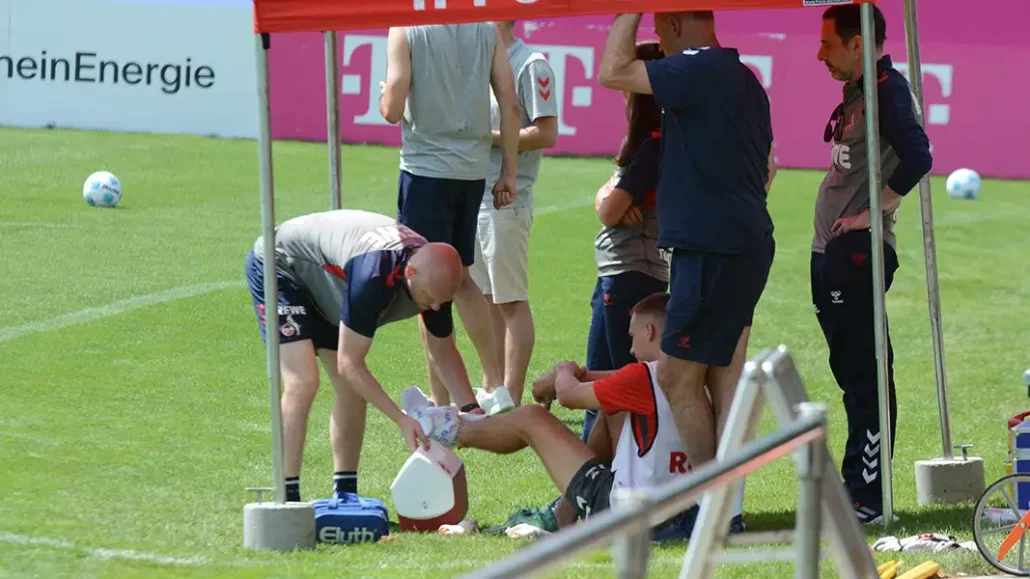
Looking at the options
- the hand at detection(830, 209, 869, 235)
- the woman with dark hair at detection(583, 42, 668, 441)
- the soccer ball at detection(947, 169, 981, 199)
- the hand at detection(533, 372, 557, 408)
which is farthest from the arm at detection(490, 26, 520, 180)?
the soccer ball at detection(947, 169, 981, 199)

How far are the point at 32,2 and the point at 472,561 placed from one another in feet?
57.8

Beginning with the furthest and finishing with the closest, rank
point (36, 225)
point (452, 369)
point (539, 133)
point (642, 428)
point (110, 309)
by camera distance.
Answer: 1. point (36, 225)
2. point (110, 309)
3. point (539, 133)
4. point (452, 369)
5. point (642, 428)

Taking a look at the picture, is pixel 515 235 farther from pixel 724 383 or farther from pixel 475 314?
pixel 724 383

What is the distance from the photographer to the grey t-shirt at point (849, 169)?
6.34 m

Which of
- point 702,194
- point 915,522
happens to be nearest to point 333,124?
point 702,194

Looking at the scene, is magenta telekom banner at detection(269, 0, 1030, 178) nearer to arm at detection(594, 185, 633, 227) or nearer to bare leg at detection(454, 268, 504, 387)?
bare leg at detection(454, 268, 504, 387)

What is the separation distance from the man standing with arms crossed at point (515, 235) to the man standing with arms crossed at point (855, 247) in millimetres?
2256

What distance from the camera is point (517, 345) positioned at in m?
8.76

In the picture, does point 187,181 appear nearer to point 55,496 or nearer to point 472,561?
point 55,496

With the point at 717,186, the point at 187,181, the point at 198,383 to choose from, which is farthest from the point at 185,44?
the point at 717,186

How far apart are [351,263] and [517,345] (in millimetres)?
3013

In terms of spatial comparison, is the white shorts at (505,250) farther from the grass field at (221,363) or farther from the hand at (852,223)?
the hand at (852,223)

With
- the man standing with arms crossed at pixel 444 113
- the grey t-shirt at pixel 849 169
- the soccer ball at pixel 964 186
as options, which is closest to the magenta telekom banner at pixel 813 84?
the soccer ball at pixel 964 186

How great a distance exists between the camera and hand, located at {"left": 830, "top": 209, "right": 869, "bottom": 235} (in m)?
6.25
